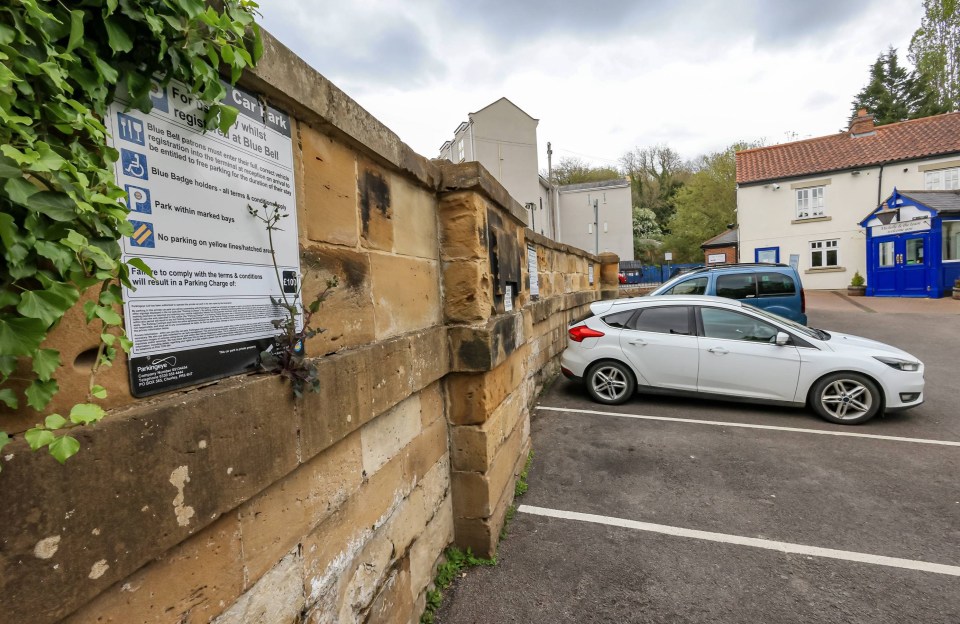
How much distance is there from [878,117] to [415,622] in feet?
150

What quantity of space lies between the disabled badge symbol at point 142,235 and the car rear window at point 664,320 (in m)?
6.07

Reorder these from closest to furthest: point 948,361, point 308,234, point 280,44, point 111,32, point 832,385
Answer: point 111,32 → point 280,44 → point 308,234 → point 832,385 → point 948,361

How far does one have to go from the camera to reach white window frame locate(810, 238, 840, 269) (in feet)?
68.5

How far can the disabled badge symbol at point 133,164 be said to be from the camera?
3.59ft

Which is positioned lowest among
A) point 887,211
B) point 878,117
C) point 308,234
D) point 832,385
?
point 832,385

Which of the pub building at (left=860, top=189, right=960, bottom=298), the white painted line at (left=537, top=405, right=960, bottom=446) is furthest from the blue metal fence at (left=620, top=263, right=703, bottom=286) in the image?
the white painted line at (left=537, top=405, right=960, bottom=446)

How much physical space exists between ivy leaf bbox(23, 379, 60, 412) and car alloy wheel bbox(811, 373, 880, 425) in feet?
22.5

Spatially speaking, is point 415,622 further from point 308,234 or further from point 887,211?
point 887,211

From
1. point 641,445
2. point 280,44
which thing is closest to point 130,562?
point 280,44

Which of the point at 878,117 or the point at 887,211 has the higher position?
the point at 878,117

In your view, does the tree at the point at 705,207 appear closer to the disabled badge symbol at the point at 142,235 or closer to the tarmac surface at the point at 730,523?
the tarmac surface at the point at 730,523

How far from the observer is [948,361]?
8.32 meters

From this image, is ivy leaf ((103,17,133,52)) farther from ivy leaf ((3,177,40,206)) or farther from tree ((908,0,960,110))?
tree ((908,0,960,110))

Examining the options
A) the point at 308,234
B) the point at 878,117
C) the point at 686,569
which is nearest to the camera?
the point at 308,234
